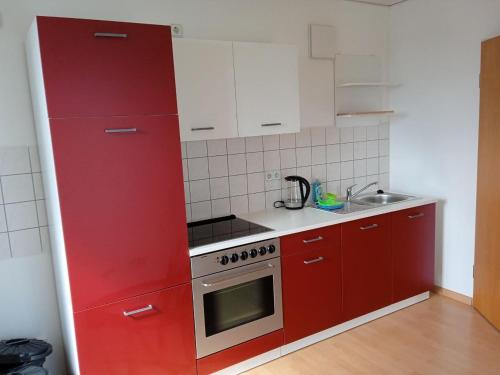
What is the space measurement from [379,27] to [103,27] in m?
2.42

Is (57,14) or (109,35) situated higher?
(57,14)

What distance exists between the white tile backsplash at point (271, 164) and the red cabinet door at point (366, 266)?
0.59 m

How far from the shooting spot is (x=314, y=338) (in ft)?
9.43

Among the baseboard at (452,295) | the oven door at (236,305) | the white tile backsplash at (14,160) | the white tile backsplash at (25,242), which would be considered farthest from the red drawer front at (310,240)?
the white tile backsplash at (14,160)

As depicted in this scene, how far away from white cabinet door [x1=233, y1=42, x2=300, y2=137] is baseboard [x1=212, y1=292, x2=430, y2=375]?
1.36 m

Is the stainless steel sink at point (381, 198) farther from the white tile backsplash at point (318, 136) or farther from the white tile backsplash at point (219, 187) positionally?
the white tile backsplash at point (219, 187)

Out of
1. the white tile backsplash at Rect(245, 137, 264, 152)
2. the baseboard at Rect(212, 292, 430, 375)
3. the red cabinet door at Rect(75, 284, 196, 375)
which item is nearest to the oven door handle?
the red cabinet door at Rect(75, 284, 196, 375)

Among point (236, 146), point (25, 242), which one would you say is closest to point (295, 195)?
point (236, 146)

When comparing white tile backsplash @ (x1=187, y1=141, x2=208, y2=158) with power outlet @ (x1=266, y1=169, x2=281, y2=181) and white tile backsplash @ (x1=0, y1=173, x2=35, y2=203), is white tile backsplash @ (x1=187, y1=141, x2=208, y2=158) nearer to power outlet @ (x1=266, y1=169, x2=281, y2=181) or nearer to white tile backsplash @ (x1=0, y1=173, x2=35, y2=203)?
power outlet @ (x1=266, y1=169, x2=281, y2=181)

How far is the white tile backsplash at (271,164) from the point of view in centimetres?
288

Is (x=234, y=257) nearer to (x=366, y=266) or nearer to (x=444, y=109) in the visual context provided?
(x=366, y=266)

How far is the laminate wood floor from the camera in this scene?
2566 millimetres

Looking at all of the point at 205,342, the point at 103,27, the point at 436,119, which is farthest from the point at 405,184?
the point at 103,27

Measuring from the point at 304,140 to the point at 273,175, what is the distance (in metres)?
0.38
